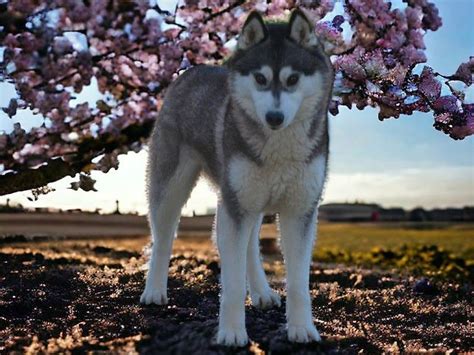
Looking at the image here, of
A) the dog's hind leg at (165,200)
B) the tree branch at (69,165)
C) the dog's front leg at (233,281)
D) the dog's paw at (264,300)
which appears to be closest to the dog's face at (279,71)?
the dog's front leg at (233,281)

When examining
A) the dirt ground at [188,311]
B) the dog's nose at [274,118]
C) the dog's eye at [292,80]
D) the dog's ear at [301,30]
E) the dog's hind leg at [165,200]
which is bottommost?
the dirt ground at [188,311]

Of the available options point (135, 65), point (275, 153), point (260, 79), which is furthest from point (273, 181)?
point (135, 65)

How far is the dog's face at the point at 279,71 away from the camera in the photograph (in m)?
4.55

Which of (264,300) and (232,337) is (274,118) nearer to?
(232,337)

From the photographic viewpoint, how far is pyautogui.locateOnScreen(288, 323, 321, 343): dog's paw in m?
5.05

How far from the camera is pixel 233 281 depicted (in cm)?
490

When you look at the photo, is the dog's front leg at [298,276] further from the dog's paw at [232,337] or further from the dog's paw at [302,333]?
the dog's paw at [232,337]

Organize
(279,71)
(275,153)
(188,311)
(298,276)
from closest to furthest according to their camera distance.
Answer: (279,71)
(275,153)
(298,276)
(188,311)

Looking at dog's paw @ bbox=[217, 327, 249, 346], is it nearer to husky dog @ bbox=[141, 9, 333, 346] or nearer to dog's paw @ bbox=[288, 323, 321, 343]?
husky dog @ bbox=[141, 9, 333, 346]

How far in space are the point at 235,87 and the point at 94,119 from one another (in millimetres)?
4407

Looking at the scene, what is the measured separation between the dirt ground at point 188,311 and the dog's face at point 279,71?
165 cm

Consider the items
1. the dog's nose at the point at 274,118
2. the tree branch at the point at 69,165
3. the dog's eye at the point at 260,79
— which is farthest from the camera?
the tree branch at the point at 69,165

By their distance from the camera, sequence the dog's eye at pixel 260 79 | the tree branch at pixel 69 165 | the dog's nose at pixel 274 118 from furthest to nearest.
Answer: the tree branch at pixel 69 165, the dog's eye at pixel 260 79, the dog's nose at pixel 274 118

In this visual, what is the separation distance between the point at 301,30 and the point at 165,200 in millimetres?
2275
